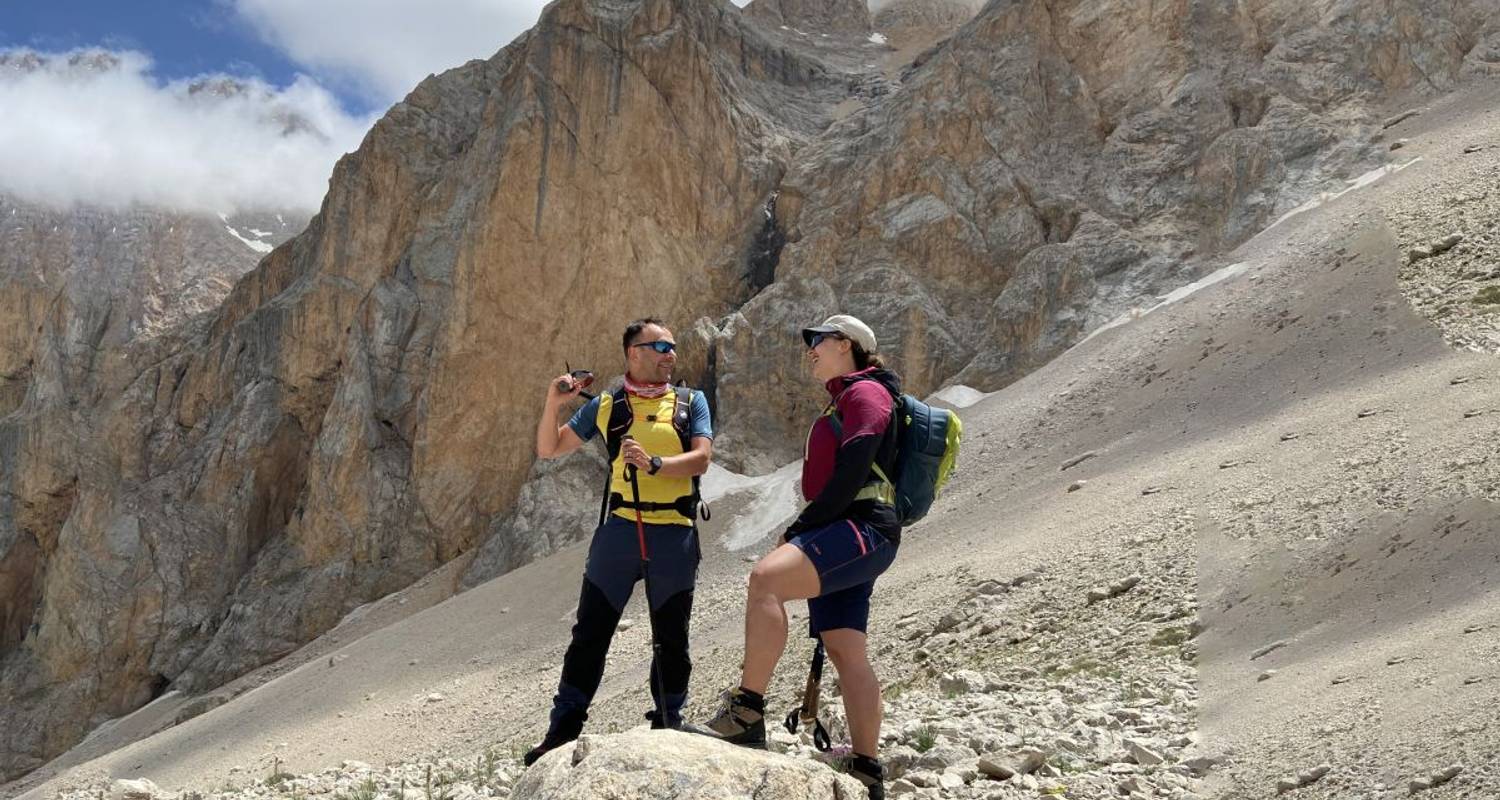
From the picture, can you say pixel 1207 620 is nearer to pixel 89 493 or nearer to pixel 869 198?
pixel 869 198

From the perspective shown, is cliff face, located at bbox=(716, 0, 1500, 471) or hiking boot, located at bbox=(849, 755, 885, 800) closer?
hiking boot, located at bbox=(849, 755, 885, 800)

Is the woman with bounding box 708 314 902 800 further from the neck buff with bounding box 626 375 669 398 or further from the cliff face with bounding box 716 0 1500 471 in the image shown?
the cliff face with bounding box 716 0 1500 471

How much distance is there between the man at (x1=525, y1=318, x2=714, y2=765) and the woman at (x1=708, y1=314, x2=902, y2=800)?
1191mm

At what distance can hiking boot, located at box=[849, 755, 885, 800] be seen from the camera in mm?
5926

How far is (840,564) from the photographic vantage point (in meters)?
6.03

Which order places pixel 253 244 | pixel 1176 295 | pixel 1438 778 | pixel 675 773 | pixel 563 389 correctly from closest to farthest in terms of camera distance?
pixel 675 773 < pixel 1438 778 < pixel 563 389 < pixel 1176 295 < pixel 253 244

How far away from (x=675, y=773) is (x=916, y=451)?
217 cm

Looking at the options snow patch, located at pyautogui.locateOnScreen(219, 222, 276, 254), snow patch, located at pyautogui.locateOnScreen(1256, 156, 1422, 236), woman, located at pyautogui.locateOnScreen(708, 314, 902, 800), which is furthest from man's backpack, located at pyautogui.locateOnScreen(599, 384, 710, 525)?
snow patch, located at pyautogui.locateOnScreen(219, 222, 276, 254)

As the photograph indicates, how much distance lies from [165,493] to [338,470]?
8.17 metres

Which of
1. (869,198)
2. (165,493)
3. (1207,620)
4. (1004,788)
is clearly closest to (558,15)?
(869,198)

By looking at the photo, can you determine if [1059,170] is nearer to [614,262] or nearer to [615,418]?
[614,262]

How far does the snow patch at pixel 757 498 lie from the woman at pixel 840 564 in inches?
816

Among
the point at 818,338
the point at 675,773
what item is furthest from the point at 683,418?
the point at 675,773

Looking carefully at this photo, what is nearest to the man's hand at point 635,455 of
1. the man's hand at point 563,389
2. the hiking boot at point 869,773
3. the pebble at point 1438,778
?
the man's hand at point 563,389
